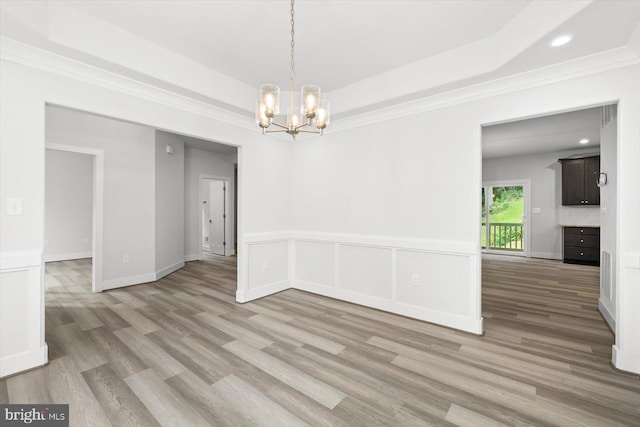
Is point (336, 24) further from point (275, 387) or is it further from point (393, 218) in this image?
point (275, 387)

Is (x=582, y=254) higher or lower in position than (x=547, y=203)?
lower

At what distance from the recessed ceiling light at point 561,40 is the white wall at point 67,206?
368 inches

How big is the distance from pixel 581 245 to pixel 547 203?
1.39 m

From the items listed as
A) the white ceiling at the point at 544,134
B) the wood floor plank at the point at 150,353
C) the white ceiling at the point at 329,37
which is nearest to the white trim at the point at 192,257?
the wood floor plank at the point at 150,353

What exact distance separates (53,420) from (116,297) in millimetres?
2697

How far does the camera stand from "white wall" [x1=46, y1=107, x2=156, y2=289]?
13.9ft

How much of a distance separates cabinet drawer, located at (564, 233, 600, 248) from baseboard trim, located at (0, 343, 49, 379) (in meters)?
9.43

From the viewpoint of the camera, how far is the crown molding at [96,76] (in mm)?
2176

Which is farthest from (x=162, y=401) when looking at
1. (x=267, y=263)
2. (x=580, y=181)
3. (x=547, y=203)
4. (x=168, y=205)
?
(x=547, y=203)

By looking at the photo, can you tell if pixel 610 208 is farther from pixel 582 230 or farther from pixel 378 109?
pixel 582 230

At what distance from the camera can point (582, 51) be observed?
7.44 ft

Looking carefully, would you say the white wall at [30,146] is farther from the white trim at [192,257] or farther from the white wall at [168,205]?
the white trim at [192,257]

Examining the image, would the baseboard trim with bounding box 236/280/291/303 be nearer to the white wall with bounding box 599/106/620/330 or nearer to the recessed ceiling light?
the white wall with bounding box 599/106/620/330

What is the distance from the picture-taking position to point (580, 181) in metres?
6.71
